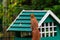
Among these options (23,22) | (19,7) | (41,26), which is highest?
(19,7)

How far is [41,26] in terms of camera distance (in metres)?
8.24

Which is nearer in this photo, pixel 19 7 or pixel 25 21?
pixel 25 21

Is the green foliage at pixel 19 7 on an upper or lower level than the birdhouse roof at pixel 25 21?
upper

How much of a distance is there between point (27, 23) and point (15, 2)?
4.91m

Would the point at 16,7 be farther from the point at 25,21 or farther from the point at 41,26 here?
the point at 41,26

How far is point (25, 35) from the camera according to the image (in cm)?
829

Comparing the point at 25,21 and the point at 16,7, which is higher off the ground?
the point at 16,7

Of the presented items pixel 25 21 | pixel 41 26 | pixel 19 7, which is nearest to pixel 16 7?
pixel 19 7

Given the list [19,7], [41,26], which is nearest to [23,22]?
[41,26]

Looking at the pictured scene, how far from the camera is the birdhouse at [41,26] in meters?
8.16

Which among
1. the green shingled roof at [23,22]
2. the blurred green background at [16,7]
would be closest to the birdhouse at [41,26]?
the green shingled roof at [23,22]

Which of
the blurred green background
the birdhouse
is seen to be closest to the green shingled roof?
the birdhouse

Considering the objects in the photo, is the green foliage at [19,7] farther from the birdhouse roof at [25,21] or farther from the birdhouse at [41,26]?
the birdhouse roof at [25,21]

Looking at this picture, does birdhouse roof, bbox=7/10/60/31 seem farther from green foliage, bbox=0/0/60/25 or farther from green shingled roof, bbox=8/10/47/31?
green foliage, bbox=0/0/60/25
